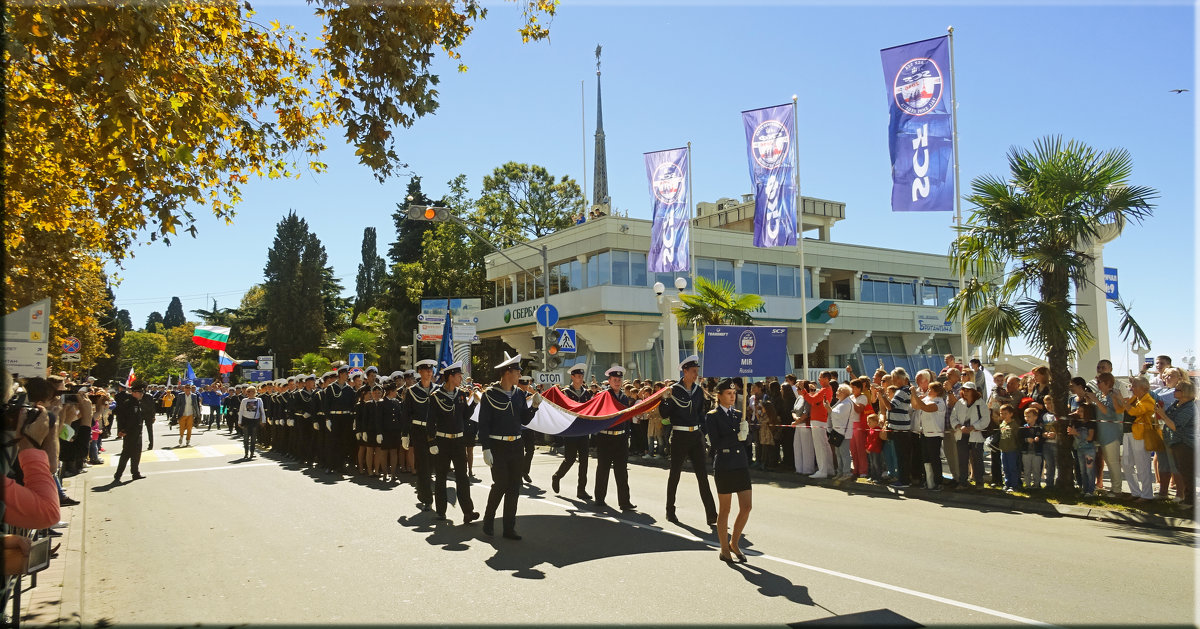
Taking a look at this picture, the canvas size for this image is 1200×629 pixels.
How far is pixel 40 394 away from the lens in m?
8.45

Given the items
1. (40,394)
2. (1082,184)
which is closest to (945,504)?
(1082,184)

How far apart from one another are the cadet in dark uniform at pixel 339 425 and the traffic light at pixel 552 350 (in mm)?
8053

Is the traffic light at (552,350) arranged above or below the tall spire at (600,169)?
below

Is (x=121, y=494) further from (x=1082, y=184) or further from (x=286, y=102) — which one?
(x=1082, y=184)

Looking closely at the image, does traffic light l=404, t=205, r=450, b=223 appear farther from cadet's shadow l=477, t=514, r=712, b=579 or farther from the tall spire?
the tall spire

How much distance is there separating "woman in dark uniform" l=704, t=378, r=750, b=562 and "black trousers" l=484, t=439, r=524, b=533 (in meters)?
2.56

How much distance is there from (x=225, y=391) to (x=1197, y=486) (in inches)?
1566

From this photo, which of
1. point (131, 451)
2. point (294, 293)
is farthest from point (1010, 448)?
point (294, 293)

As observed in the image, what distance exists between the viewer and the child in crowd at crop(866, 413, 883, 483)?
1386cm

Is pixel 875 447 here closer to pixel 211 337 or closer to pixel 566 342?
pixel 566 342

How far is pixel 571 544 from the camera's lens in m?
8.70

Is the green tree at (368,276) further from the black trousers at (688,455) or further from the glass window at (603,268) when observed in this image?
the black trousers at (688,455)

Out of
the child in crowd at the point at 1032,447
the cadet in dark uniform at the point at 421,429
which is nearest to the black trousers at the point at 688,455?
the cadet in dark uniform at the point at 421,429

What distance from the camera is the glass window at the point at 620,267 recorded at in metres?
37.1
